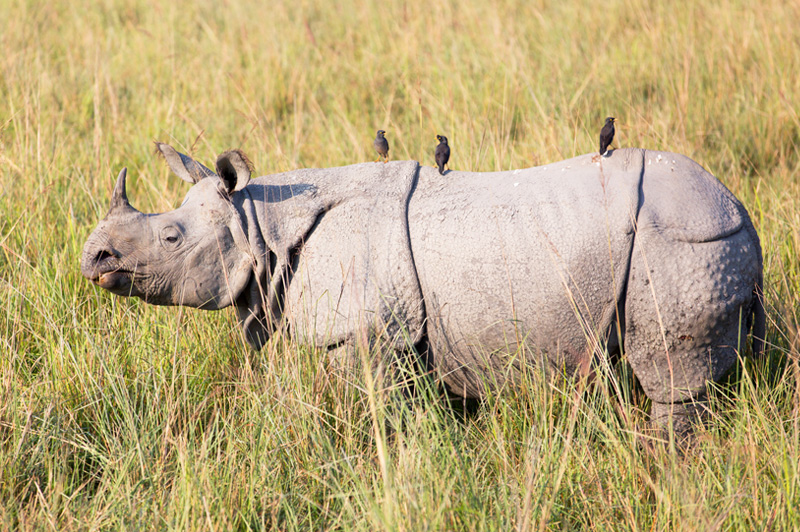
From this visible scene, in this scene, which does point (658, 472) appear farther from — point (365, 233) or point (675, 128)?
point (675, 128)

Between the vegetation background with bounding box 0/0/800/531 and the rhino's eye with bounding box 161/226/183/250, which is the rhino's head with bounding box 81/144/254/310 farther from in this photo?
the vegetation background with bounding box 0/0/800/531

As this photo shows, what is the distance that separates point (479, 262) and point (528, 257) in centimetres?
18

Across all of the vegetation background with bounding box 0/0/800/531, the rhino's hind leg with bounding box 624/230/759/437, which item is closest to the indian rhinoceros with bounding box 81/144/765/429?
the rhino's hind leg with bounding box 624/230/759/437

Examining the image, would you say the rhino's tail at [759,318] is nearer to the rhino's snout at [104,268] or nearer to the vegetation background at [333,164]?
the vegetation background at [333,164]

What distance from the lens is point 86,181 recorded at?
189 inches

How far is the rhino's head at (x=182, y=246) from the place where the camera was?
2844mm

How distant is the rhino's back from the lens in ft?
8.61

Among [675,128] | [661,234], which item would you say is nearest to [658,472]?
[661,234]

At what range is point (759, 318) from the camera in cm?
278

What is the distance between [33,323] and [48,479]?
1125 millimetres

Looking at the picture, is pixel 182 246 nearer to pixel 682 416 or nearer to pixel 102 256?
pixel 102 256

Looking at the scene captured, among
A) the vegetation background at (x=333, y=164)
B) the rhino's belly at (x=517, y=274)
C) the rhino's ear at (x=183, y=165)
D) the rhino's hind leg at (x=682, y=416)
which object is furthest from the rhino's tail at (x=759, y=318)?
the rhino's ear at (x=183, y=165)

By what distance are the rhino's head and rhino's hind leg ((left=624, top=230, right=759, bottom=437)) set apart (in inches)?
59.1

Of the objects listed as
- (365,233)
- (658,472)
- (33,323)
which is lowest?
(658,472)
